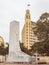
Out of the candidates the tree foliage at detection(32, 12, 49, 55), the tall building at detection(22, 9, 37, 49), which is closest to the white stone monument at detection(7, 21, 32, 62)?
the tree foliage at detection(32, 12, 49, 55)

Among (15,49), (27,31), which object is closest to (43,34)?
(15,49)

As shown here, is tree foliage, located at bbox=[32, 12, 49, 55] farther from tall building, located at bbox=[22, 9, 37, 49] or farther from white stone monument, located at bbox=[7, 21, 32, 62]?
tall building, located at bbox=[22, 9, 37, 49]

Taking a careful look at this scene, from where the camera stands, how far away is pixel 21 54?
23.7m

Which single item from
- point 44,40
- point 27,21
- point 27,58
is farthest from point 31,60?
point 27,21

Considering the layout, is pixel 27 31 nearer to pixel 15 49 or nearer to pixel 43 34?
pixel 43 34

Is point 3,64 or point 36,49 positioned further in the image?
point 36,49

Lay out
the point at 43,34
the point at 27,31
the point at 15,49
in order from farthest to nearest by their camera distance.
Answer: the point at 27,31 → the point at 43,34 → the point at 15,49

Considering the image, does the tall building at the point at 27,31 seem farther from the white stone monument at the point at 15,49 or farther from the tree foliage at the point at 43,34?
the white stone monument at the point at 15,49

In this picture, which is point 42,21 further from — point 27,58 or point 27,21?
point 27,21

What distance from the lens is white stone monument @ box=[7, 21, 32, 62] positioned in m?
23.2

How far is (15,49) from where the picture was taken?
24141 mm

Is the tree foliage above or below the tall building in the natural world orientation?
below

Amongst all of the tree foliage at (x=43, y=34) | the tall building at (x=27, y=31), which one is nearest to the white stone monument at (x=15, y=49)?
the tree foliage at (x=43, y=34)

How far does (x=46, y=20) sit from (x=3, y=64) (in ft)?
51.2
